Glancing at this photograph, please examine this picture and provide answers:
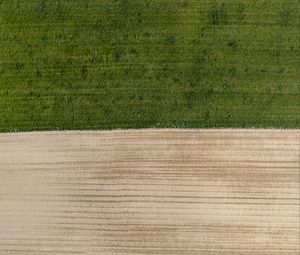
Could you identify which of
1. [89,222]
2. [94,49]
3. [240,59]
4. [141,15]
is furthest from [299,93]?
[89,222]

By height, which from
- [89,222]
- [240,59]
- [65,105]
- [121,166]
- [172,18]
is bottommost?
[89,222]

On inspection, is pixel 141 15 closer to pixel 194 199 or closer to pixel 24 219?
pixel 194 199

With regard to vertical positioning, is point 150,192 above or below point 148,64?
below

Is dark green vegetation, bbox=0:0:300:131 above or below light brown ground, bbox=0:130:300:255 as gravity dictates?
above

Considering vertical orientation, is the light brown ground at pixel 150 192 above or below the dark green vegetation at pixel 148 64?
below

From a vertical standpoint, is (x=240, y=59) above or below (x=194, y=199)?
above
